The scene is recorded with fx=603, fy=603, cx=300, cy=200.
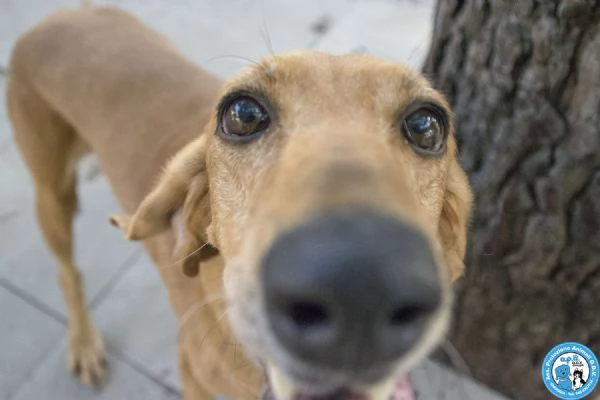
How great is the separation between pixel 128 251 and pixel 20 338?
71 cm

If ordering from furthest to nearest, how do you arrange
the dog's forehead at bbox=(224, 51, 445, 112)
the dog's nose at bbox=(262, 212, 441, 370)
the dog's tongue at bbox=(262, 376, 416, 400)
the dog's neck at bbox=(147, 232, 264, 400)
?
the dog's neck at bbox=(147, 232, 264, 400)
the dog's forehead at bbox=(224, 51, 445, 112)
the dog's tongue at bbox=(262, 376, 416, 400)
the dog's nose at bbox=(262, 212, 441, 370)

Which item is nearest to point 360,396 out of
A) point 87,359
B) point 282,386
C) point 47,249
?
point 282,386

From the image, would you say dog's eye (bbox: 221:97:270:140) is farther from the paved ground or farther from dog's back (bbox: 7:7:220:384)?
dog's back (bbox: 7:7:220:384)

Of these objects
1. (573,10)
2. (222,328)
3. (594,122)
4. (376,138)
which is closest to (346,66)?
(376,138)

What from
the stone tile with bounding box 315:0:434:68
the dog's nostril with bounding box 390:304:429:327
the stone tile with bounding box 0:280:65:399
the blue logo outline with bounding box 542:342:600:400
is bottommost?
the stone tile with bounding box 0:280:65:399

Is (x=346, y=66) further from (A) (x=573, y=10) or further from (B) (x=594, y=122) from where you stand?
(B) (x=594, y=122)

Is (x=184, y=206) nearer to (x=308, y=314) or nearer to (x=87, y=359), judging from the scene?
(x=308, y=314)

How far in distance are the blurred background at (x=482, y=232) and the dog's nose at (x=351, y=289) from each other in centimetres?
109

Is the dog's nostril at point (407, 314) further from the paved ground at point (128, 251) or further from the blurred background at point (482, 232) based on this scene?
the paved ground at point (128, 251)

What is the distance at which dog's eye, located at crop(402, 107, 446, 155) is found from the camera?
5.35ft

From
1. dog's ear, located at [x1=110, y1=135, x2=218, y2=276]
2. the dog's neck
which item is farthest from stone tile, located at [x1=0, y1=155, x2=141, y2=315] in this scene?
dog's ear, located at [x1=110, y1=135, x2=218, y2=276]

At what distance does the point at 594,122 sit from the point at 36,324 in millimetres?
2826

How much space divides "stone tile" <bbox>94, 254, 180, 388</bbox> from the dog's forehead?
6.08ft

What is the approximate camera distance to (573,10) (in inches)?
67.3
